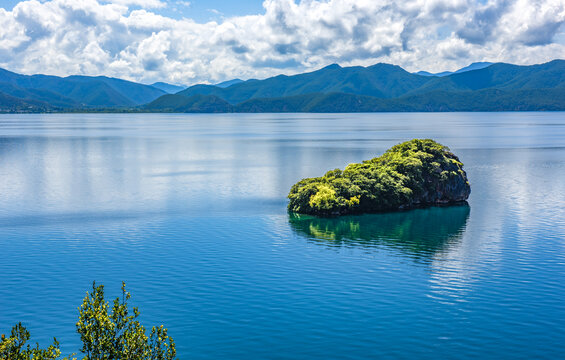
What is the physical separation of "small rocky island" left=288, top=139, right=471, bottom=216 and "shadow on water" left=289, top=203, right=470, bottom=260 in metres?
2.46

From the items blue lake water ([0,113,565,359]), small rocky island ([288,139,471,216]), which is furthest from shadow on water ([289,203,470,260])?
small rocky island ([288,139,471,216])

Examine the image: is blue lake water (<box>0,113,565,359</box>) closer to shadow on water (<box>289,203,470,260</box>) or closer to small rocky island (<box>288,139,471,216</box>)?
shadow on water (<box>289,203,470,260</box>)

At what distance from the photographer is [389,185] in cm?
9962

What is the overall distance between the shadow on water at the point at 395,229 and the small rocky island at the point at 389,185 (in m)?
2.46

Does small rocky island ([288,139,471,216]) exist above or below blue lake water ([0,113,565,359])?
above

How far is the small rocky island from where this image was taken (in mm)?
97438

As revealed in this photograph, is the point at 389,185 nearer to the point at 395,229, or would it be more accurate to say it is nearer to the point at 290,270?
the point at 395,229

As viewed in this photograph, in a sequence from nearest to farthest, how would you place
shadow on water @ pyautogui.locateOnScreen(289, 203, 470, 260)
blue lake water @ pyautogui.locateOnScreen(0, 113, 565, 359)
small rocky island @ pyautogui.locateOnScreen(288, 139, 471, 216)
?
blue lake water @ pyautogui.locateOnScreen(0, 113, 565, 359) → shadow on water @ pyautogui.locateOnScreen(289, 203, 470, 260) → small rocky island @ pyautogui.locateOnScreen(288, 139, 471, 216)

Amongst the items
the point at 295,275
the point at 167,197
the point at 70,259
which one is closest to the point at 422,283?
the point at 295,275

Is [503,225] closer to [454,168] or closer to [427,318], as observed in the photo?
[454,168]

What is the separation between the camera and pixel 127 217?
95375mm

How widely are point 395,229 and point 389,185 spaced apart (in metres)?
14.1

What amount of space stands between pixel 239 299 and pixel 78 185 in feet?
298

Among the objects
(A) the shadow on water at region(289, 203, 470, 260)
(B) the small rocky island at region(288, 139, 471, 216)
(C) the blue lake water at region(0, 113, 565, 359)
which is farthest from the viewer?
(B) the small rocky island at region(288, 139, 471, 216)
